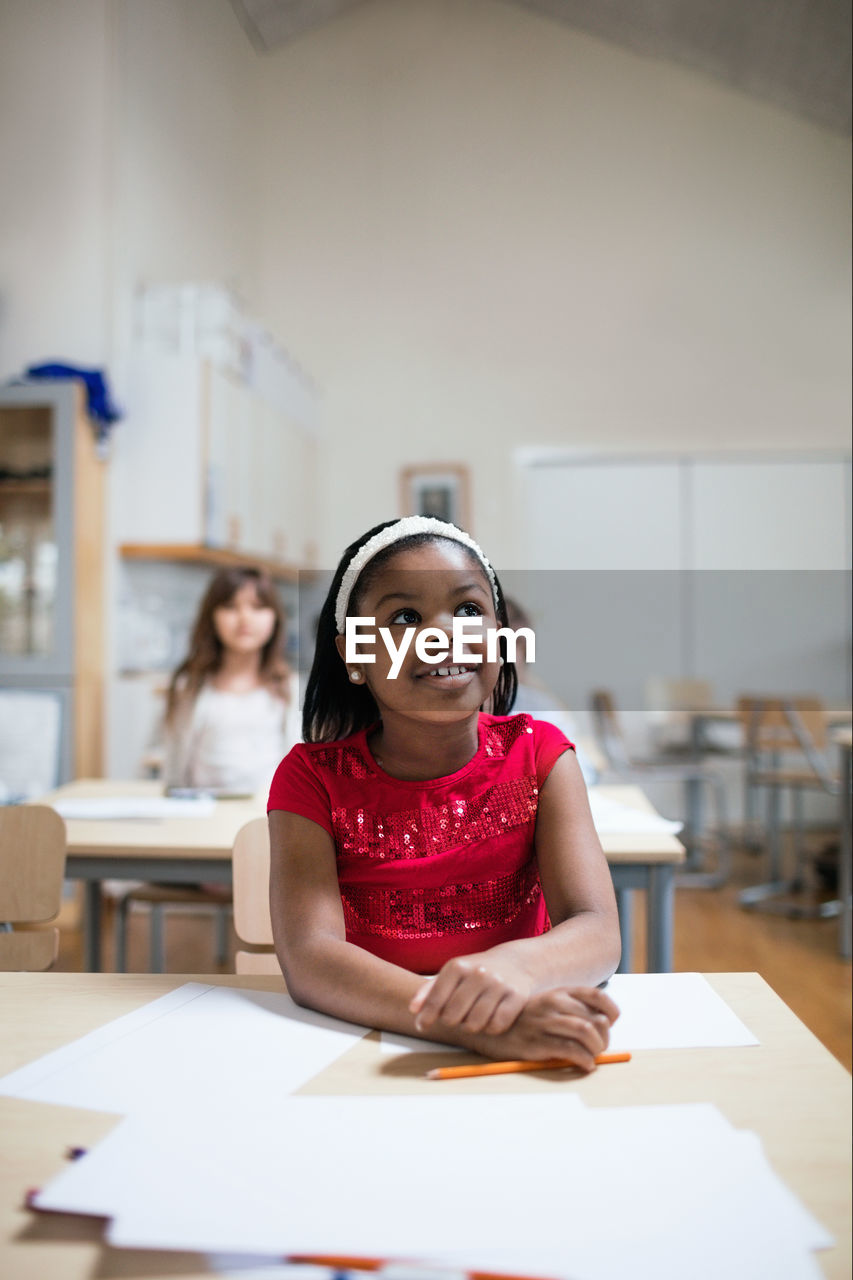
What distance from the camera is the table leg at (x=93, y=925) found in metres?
2.27

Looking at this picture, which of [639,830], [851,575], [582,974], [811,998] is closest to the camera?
[582,974]

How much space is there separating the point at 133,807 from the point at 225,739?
22.0 inches

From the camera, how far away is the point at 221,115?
479cm

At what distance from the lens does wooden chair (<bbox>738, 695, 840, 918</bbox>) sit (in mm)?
3754

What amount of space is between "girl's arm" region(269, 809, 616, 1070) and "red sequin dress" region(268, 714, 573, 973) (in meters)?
0.05

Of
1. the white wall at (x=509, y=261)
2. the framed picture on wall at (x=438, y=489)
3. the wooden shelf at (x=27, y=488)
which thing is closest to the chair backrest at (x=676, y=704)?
the white wall at (x=509, y=261)

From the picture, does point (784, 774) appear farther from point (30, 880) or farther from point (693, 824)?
point (30, 880)

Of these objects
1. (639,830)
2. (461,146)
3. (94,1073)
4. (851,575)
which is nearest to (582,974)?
(94,1073)

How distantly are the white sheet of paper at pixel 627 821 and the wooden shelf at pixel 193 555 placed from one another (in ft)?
6.11

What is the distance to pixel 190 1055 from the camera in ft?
2.68

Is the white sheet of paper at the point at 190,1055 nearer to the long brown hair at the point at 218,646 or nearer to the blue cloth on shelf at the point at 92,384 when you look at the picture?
the long brown hair at the point at 218,646

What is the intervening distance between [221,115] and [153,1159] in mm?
4960

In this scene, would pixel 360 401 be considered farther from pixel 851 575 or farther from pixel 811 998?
pixel 811 998

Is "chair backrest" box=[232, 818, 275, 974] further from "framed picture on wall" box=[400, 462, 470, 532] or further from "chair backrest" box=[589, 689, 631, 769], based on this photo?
"framed picture on wall" box=[400, 462, 470, 532]
